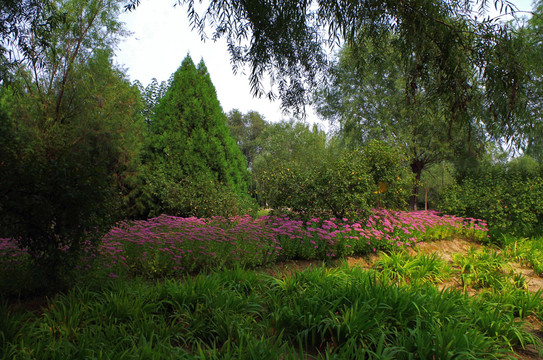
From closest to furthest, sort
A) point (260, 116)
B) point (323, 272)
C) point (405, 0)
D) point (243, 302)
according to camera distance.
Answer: point (405, 0)
point (243, 302)
point (323, 272)
point (260, 116)

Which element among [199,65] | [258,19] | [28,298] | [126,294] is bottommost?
[28,298]

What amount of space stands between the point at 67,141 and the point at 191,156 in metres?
2.96

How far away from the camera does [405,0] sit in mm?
3008

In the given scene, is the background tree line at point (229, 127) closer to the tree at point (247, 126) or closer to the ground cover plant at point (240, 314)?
the ground cover plant at point (240, 314)

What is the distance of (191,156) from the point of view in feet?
28.5

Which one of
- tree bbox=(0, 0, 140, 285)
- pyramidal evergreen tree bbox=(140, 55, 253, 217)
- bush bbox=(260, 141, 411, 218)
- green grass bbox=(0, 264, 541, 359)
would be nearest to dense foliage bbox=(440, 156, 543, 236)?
bush bbox=(260, 141, 411, 218)

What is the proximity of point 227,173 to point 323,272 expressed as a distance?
16.8 ft

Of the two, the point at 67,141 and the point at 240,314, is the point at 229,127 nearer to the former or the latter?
the point at 67,141

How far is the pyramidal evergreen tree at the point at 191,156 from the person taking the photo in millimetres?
8195

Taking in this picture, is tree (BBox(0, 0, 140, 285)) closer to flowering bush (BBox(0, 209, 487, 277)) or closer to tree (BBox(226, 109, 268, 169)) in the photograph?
flowering bush (BBox(0, 209, 487, 277))

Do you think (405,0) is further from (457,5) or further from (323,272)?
(323,272)

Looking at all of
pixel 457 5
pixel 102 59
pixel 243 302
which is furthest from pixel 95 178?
pixel 102 59

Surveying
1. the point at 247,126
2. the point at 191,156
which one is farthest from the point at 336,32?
the point at 247,126

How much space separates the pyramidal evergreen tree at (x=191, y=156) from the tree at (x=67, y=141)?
2.30 feet
